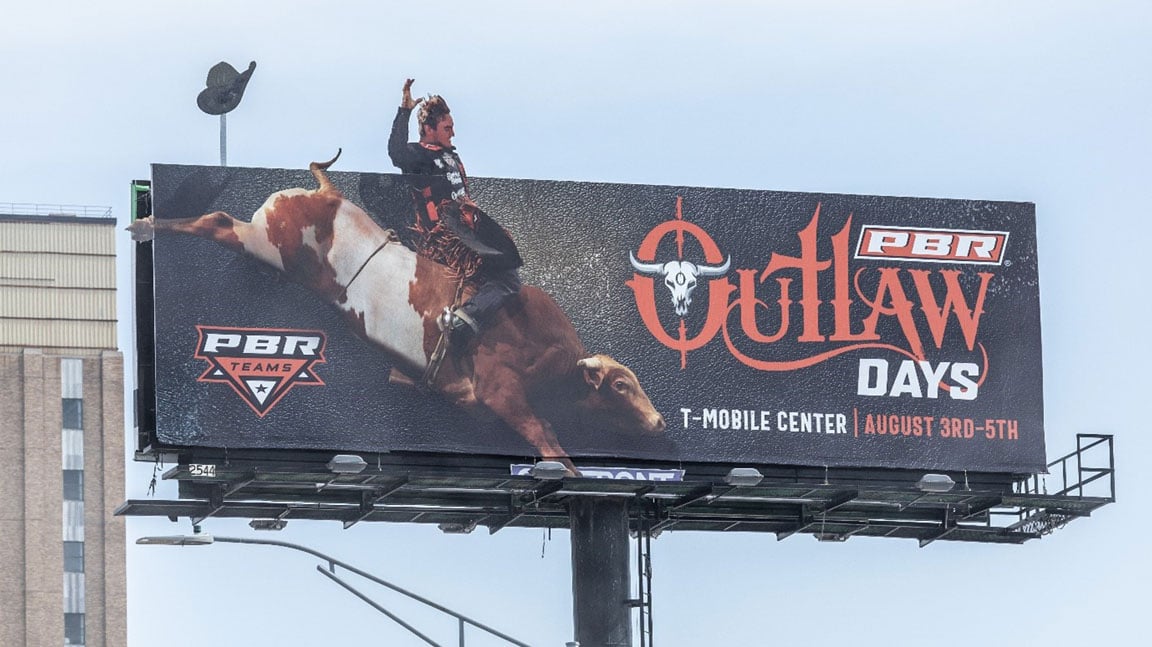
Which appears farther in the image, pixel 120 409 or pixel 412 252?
pixel 120 409

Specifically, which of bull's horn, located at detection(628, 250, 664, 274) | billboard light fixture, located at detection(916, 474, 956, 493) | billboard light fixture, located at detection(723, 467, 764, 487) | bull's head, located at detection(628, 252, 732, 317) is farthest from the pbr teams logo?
billboard light fixture, located at detection(916, 474, 956, 493)

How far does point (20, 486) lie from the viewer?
103 m

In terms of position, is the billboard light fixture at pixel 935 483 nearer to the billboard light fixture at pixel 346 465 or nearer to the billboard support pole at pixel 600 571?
the billboard support pole at pixel 600 571

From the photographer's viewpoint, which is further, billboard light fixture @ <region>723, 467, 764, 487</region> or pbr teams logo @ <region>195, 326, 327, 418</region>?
billboard light fixture @ <region>723, 467, 764, 487</region>

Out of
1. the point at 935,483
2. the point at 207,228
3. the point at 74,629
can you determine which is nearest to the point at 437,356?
the point at 207,228

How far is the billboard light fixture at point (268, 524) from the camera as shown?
37.7 m

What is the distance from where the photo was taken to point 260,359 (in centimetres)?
3666

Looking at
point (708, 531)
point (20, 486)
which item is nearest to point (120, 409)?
point (20, 486)

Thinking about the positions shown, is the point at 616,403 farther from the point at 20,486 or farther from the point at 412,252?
the point at 20,486

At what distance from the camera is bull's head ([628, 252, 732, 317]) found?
38625 millimetres

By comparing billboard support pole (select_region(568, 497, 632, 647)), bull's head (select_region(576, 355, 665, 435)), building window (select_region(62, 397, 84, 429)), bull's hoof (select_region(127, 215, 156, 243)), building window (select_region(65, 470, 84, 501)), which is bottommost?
billboard support pole (select_region(568, 497, 632, 647))

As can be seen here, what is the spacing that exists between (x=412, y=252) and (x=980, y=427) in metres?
9.28

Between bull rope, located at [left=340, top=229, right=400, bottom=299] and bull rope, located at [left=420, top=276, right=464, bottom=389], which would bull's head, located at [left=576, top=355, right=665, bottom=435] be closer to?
bull rope, located at [left=420, top=276, right=464, bottom=389]

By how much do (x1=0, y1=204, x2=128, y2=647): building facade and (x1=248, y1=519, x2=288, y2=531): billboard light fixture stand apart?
6454cm
